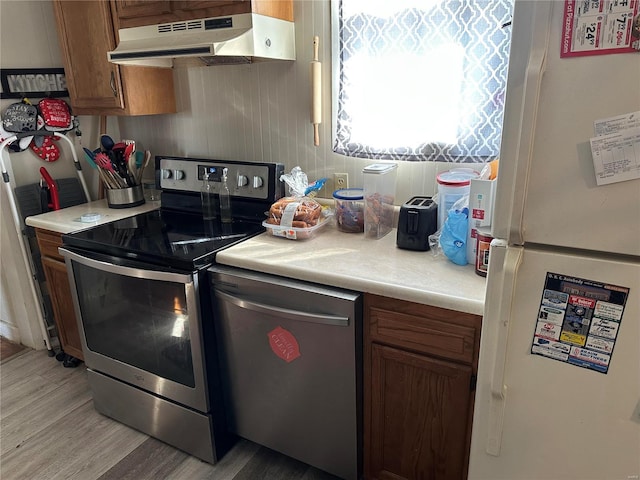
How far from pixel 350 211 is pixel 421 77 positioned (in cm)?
57

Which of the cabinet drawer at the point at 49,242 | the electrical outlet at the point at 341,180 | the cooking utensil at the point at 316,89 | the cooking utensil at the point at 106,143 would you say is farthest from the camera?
the cooking utensil at the point at 106,143

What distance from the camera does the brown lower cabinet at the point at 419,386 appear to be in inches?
53.0

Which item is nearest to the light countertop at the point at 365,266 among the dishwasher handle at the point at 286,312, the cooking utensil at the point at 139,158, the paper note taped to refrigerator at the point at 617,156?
the dishwasher handle at the point at 286,312

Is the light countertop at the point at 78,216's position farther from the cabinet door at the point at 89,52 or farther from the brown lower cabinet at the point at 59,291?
the cabinet door at the point at 89,52

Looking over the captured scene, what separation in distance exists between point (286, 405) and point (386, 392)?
0.40m

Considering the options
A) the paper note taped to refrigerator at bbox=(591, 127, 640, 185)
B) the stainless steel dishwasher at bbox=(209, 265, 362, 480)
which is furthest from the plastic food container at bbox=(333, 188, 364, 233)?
the paper note taped to refrigerator at bbox=(591, 127, 640, 185)

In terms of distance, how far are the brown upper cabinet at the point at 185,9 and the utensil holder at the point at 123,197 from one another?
2.57 ft

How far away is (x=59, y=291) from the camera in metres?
2.32

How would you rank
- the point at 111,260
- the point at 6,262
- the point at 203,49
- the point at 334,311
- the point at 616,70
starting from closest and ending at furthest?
the point at 616,70
the point at 334,311
the point at 203,49
the point at 111,260
the point at 6,262

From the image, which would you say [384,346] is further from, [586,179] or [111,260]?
[111,260]

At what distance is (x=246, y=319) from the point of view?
5.36 ft

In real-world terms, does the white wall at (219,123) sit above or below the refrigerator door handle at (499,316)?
above

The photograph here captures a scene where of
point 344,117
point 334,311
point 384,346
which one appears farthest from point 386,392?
point 344,117

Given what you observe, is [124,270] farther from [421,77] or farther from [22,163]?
[421,77]
